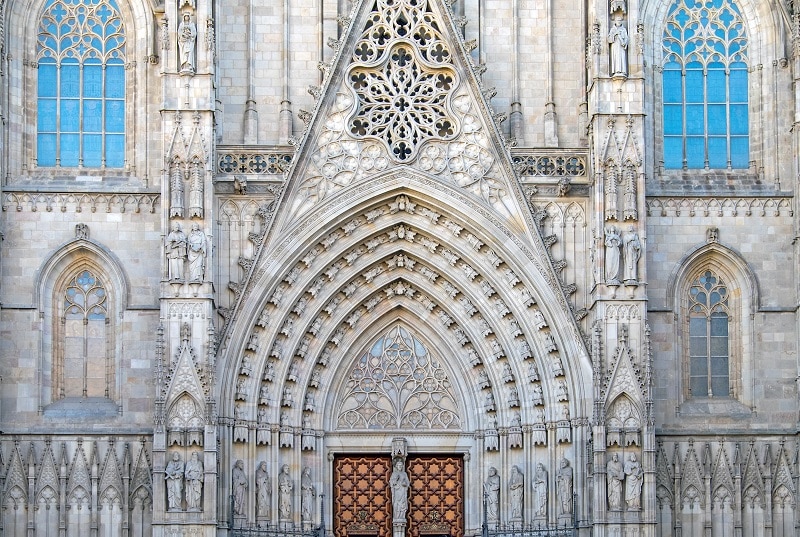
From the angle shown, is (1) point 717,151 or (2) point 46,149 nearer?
(2) point 46,149

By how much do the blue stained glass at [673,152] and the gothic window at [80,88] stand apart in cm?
961

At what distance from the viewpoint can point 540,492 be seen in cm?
2934

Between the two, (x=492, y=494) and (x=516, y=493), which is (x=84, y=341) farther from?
(x=516, y=493)

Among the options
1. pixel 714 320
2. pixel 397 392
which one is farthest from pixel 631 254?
pixel 397 392

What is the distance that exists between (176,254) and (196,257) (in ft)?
1.08

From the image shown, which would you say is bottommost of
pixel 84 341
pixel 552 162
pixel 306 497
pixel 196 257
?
pixel 306 497

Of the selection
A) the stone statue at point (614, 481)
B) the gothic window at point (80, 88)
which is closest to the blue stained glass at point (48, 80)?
the gothic window at point (80, 88)

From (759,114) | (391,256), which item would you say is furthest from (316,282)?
(759,114)

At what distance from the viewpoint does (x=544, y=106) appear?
30672 mm

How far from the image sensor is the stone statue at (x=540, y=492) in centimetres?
2931

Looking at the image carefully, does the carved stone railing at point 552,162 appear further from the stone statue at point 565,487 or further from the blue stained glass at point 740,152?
the stone statue at point 565,487

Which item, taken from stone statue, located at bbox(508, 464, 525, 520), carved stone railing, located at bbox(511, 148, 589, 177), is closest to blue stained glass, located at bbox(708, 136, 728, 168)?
carved stone railing, located at bbox(511, 148, 589, 177)

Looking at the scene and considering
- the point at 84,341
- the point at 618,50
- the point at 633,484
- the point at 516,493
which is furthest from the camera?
the point at 84,341

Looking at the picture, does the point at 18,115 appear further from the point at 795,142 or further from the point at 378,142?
Result: the point at 795,142
